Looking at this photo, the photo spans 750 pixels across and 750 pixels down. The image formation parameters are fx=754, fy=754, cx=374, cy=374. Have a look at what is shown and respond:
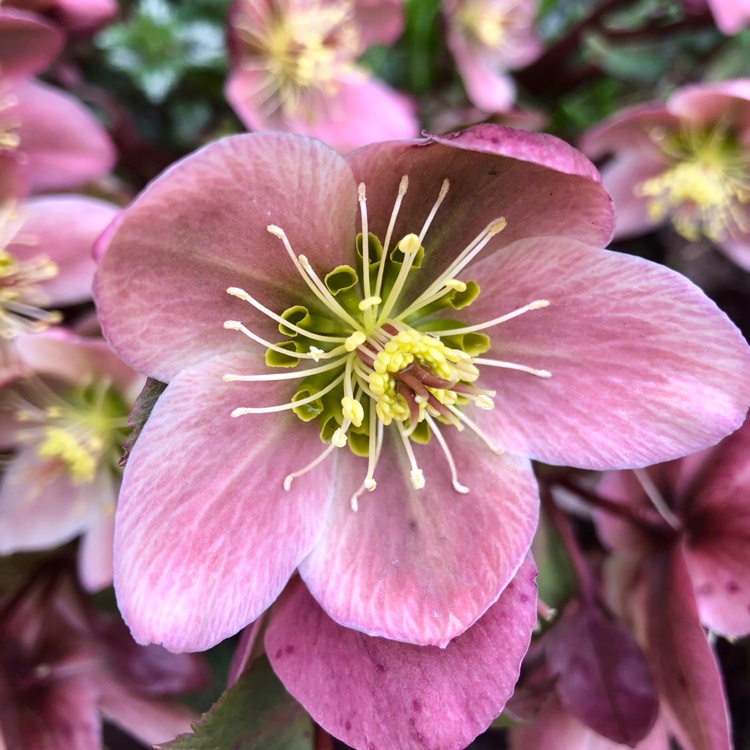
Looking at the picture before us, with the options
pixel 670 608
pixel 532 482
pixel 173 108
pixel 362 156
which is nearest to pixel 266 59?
pixel 173 108

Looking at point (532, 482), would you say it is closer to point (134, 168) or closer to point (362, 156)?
point (362, 156)

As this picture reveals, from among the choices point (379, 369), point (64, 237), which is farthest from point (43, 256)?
point (379, 369)

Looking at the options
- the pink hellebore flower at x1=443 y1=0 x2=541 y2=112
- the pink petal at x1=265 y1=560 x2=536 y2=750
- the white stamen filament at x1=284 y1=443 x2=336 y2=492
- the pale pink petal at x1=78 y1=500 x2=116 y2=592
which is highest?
the pink hellebore flower at x1=443 y1=0 x2=541 y2=112

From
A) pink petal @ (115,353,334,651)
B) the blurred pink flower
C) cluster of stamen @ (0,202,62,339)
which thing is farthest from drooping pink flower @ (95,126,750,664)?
the blurred pink flower

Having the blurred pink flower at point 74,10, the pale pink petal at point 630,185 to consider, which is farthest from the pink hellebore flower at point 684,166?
the blurred pink flower at point 74,10

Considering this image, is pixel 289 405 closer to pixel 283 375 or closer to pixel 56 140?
pixel 283 375

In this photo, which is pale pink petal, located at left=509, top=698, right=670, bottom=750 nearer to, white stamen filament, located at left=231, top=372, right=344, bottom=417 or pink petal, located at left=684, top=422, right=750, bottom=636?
pink petal, located at left=684, top=422, right=750, bottom=636
